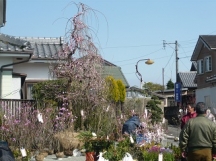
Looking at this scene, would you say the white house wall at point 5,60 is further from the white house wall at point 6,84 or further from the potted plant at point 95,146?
the potted plant at point 95,146

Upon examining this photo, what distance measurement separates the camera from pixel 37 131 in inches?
567

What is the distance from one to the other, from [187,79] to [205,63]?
15.6 meters

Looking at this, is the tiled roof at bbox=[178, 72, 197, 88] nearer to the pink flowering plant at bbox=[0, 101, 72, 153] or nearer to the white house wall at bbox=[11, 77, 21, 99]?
the white house wall at bbox=[11, 77, 21, 99]

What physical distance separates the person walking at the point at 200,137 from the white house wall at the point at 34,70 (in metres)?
13.0

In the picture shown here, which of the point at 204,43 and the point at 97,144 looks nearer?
the point at 97,144

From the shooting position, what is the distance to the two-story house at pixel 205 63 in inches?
1575

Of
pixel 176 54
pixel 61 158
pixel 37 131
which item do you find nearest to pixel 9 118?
pixel 37 131

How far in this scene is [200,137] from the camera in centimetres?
898

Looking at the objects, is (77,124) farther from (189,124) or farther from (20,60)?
(189,124)

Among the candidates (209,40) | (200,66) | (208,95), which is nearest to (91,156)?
(208,95)

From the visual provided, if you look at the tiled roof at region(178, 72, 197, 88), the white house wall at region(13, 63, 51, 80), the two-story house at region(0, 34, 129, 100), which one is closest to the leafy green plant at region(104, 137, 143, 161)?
the two-story house at region(0, 34, 129, 100)

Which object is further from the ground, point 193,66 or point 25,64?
point 193,66

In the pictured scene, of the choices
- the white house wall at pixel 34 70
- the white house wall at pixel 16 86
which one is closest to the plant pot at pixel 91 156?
the white house wall at pixel 16 86

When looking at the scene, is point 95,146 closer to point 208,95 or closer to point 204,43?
point 208,95
